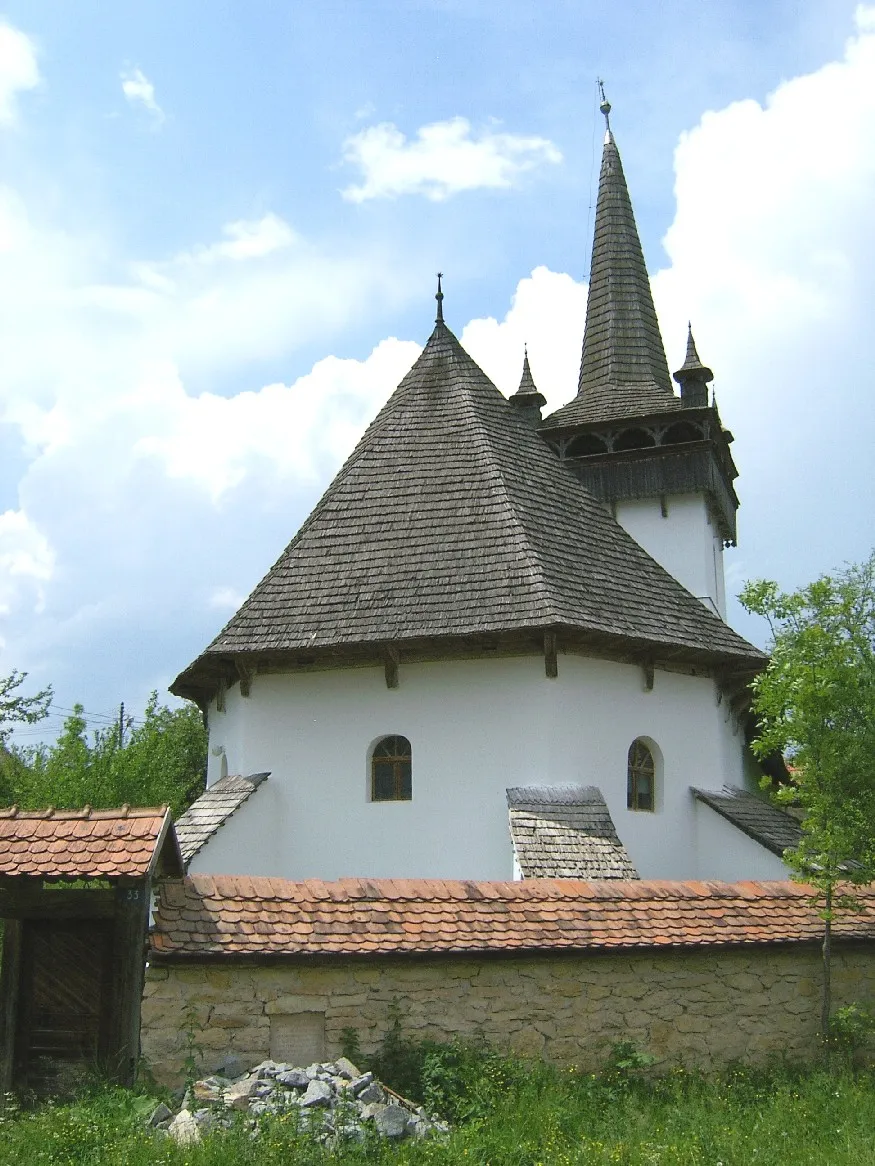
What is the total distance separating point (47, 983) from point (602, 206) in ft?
76.2

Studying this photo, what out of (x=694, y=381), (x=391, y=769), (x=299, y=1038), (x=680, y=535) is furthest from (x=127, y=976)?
(x=694, y=381)

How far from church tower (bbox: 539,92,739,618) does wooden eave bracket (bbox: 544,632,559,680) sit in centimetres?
670

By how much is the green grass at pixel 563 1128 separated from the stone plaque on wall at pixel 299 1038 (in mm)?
983

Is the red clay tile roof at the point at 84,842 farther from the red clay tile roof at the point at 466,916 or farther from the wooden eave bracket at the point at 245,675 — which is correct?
the wooden eave bracket at the point at 245,675

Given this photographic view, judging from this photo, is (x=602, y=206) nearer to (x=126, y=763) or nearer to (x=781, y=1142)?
(x=126, y=763)

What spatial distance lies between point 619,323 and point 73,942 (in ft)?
62.8

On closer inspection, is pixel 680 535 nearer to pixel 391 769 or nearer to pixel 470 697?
pixel 470 697

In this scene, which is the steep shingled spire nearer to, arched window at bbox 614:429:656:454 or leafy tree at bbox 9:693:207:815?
arched window at bbox 614:429:656:454

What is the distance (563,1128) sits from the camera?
859cm

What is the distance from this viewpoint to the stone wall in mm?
8953

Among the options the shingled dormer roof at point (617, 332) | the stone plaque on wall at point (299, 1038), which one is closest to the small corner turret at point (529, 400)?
the shingled dormer roof at point (617, 332)

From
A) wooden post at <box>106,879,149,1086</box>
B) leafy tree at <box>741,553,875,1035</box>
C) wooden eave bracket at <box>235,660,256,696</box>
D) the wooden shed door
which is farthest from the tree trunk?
wooden eave bracket at <box>235,660,256,696</box>

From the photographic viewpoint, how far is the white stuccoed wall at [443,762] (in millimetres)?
13945

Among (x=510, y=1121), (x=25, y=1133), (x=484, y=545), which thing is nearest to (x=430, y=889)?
(x=510, y=1121)
